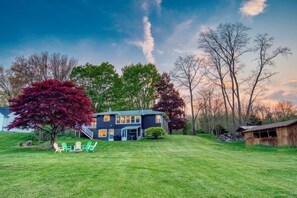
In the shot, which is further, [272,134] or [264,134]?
[264,134]

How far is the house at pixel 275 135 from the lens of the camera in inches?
774

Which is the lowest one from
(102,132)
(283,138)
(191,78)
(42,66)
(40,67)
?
(283,138)

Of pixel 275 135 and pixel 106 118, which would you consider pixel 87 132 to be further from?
pixel 275 135

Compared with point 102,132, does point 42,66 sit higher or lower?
higher

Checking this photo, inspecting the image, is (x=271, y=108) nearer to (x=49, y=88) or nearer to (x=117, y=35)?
(x=117, y=35)

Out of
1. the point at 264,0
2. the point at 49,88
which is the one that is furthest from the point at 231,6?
the point at 49,88

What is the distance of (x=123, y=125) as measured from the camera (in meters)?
34.2

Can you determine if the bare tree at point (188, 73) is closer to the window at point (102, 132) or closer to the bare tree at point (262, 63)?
the bare tree at point (262, 63)

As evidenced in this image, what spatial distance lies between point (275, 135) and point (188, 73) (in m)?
20.4

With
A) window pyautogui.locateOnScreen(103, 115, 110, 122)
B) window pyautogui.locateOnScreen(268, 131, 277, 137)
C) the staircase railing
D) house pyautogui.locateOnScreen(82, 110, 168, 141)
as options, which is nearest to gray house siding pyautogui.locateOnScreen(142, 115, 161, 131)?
house pyautogui.locateOnScreen(82, 110, 168, 141)

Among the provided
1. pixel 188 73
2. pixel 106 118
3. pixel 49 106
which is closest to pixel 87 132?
pixel 106 118

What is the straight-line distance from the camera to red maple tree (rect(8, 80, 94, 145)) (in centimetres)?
1831

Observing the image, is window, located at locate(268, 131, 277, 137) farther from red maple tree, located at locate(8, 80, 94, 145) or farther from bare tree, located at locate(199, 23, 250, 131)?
red maple tree, located at locate(8, 80, 94, 145)

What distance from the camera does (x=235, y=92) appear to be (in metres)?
Answer: 30.9
